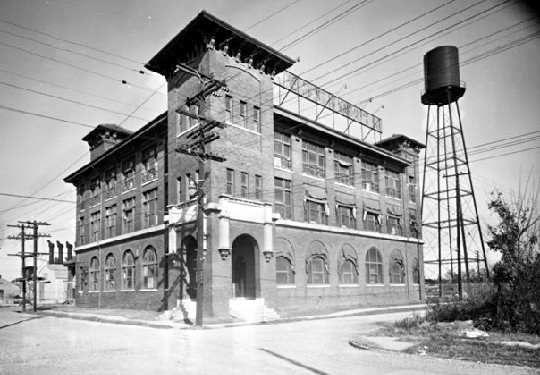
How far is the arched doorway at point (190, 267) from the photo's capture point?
28.9 m

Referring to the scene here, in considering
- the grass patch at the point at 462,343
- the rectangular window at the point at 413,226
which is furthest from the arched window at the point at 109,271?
the grass patch at the point at 462,343

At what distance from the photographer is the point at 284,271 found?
32.4 m

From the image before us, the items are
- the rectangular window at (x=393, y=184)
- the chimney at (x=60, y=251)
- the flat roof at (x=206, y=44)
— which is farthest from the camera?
the chimney at (x=60, y=251)

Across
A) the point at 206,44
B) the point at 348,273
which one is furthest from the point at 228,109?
the point at 348,273

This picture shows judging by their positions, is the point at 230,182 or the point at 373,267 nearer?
the point at 230,182

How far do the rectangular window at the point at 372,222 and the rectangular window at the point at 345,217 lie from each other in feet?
5.47

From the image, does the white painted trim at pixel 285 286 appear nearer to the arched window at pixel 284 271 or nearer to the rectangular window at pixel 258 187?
the arched window at pixel 284 271

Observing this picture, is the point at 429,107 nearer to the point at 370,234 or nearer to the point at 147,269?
the point at 370,234

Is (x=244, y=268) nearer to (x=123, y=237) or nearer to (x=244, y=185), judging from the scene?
(x=244, y=185)

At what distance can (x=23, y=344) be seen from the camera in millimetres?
17031

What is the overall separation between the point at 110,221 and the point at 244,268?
56.2 feet

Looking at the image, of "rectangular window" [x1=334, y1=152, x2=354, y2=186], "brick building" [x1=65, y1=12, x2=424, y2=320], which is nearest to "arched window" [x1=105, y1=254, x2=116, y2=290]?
"brick building" [x1=65, y1=12, x2=424, y2=320]

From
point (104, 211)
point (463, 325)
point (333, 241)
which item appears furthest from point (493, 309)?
point (104, 211)

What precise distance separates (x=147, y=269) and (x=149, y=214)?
13.2ft
